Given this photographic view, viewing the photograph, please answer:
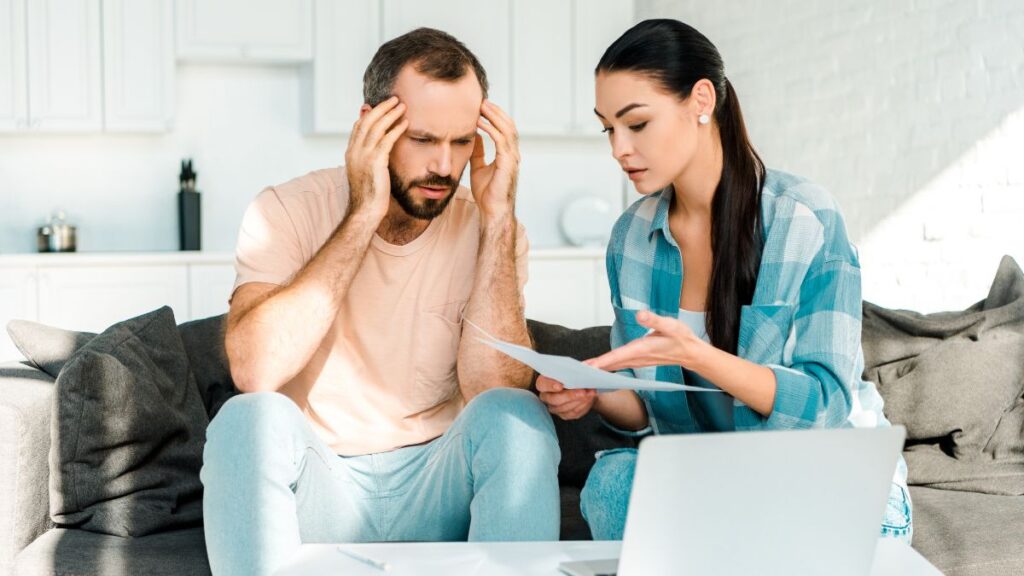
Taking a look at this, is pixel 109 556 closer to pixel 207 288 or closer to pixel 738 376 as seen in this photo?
pixel 738 376

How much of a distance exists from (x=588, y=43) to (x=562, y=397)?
4406mm

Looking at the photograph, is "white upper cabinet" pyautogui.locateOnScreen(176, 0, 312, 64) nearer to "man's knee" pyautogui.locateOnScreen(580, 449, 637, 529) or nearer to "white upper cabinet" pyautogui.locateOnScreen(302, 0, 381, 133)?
"white upper cabinet" pyautogui.locateOnScreen(302, 0, 381, 133)

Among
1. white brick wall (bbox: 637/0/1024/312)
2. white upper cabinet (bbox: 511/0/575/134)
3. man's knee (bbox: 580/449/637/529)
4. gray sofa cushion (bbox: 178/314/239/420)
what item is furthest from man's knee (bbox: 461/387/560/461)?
white upper cabinet (bbox: 511/0/575/134)

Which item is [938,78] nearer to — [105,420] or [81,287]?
[105,420]

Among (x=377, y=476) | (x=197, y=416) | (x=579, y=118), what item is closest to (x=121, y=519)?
(x=197, y=416)

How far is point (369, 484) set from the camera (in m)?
2.02

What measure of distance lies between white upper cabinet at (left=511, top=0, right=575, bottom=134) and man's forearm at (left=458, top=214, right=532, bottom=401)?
376 centimetres

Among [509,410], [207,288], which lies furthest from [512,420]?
[207,288]

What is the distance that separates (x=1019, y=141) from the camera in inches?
149

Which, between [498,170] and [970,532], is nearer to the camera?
[498,170]

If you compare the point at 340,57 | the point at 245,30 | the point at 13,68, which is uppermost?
the point at 245,30

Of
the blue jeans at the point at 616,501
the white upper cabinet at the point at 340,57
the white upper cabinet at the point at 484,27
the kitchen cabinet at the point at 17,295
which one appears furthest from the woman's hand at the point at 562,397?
the white upper cabinet at the point at 484,27

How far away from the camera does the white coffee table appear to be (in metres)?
1.29

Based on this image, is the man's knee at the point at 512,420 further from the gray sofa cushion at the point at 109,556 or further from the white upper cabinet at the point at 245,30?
the white upper cabinet at the point at 245,30
